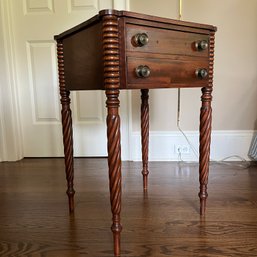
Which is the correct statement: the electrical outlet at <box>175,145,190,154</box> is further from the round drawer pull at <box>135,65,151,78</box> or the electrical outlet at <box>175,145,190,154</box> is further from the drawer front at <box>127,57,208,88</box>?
the round drawer pull at <box>135,65,151,78</box>

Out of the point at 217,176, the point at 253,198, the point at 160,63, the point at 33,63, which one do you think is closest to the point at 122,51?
the point at 160,63

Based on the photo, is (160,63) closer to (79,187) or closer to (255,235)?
(255,235)

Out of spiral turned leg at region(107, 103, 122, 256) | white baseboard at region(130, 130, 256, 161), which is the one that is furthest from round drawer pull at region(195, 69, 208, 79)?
white baseboard at region(130, 130, 256, 161)

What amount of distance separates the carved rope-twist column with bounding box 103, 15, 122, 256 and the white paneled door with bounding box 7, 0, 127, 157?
1.31 metres

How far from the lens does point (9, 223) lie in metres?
1.16

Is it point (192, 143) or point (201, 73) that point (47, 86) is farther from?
point (201, 73)

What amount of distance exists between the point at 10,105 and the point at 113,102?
1573 millimetres

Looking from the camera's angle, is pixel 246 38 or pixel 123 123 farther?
pixel 123 123

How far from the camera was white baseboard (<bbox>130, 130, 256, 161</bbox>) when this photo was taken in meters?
1.95

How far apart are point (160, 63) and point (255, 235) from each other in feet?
2.39

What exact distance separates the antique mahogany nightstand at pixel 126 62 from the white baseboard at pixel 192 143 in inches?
33.0

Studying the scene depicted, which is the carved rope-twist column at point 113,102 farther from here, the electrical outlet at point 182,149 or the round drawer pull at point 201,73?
the electrical outlet at point 182,149

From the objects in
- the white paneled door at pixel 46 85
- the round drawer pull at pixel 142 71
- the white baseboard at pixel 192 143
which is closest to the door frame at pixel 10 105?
the white paneled door at pixel 46 85

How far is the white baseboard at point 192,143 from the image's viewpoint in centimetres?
195
